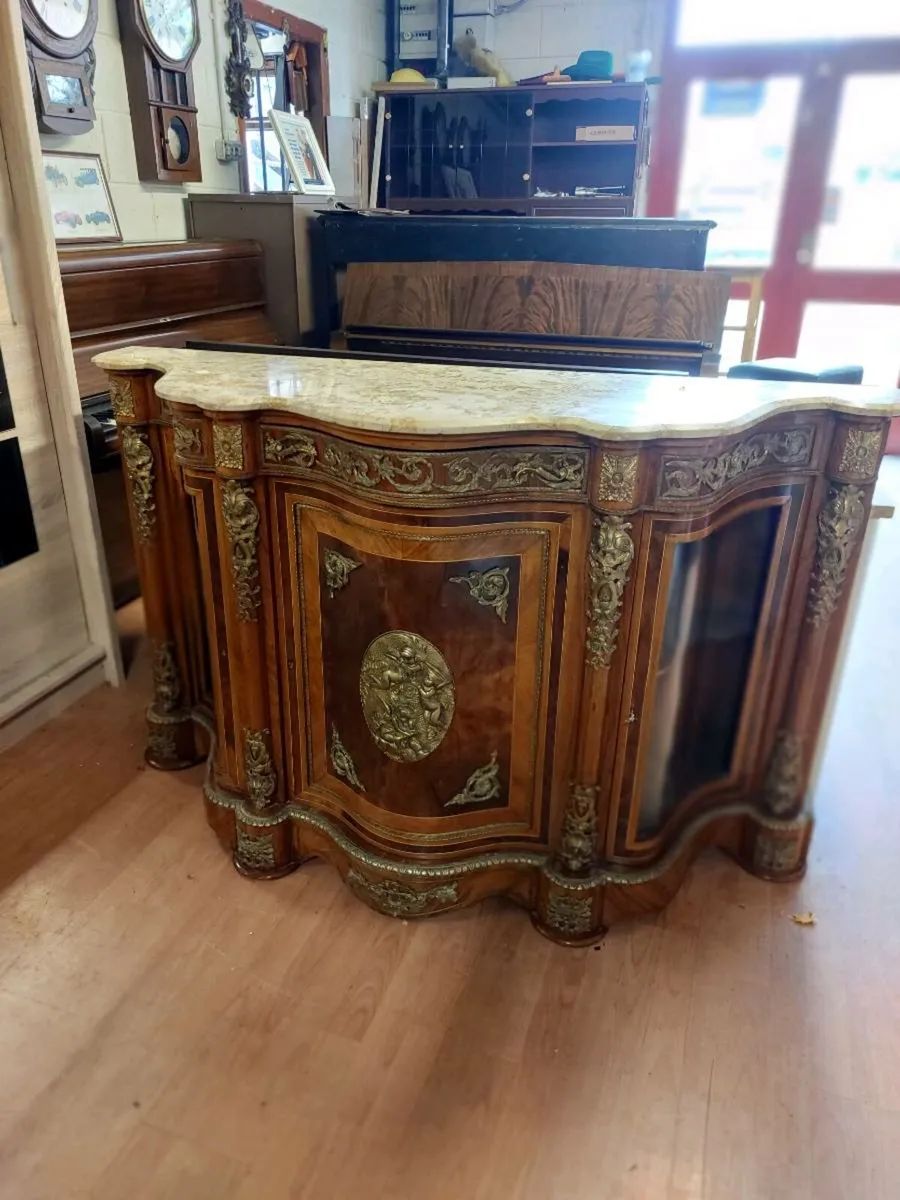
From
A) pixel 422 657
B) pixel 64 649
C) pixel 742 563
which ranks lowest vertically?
pixel 64 649

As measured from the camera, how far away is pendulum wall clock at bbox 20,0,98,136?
7.88 feet

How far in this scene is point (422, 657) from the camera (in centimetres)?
148

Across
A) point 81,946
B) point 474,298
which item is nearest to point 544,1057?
point 81,946

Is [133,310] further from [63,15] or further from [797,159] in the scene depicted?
[797,159]

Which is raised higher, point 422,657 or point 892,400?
point 892,400

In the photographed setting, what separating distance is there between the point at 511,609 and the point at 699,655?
399mm

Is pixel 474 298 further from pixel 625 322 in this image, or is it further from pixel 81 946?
pixel 81 946

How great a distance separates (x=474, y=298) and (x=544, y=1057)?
2.03 metres

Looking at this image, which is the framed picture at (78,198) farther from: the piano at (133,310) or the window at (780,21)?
the window at (780,21)

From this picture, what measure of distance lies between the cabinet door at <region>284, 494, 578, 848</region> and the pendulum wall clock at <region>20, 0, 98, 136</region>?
186 cm

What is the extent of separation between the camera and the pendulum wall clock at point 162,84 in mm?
2793

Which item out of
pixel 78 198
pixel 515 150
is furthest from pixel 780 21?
pixel 78 198

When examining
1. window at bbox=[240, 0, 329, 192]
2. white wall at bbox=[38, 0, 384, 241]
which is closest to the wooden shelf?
white wall at bbox=[38, 0, 384, 241]

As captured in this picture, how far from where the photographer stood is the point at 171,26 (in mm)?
2918
